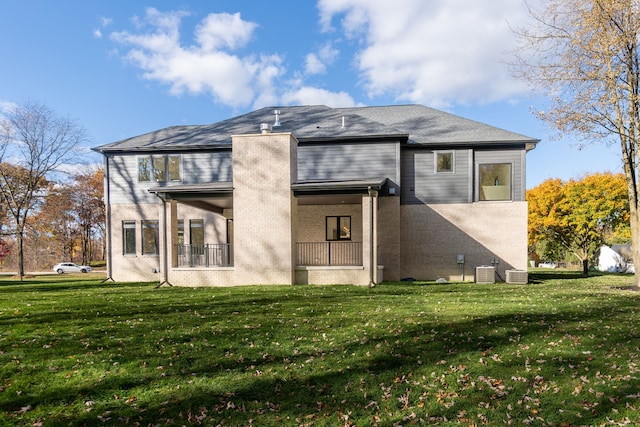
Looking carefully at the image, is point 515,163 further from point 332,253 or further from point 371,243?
point 332,253

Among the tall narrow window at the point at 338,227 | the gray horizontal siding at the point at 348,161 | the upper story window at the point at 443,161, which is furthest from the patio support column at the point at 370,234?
the upper story window at the point at 443,161

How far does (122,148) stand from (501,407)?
19.5 meters

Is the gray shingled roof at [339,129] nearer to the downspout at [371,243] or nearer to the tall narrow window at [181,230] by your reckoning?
the tall narrow window at [181,230]

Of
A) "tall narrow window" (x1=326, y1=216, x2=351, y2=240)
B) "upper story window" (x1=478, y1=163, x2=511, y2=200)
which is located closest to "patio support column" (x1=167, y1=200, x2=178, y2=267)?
"tall narrow window" (x1=326, y1=216, x2=351, y2=240)

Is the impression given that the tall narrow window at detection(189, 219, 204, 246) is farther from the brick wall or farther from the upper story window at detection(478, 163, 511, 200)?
the upper story window at detection(478, 163, 511, 200)

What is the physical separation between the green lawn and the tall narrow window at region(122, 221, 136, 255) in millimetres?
10550

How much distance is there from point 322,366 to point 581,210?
29356mm

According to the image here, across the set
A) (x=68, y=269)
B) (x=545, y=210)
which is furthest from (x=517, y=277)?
(x=68, y=269)

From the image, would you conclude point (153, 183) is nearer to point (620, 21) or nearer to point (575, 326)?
point (575, 326)

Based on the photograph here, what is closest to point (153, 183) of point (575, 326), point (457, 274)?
point (457, 274)

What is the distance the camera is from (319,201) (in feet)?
55.5

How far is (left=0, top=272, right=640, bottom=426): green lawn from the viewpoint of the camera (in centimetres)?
436

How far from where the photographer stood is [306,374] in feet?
17.5

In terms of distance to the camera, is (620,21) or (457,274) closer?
(620,21)
